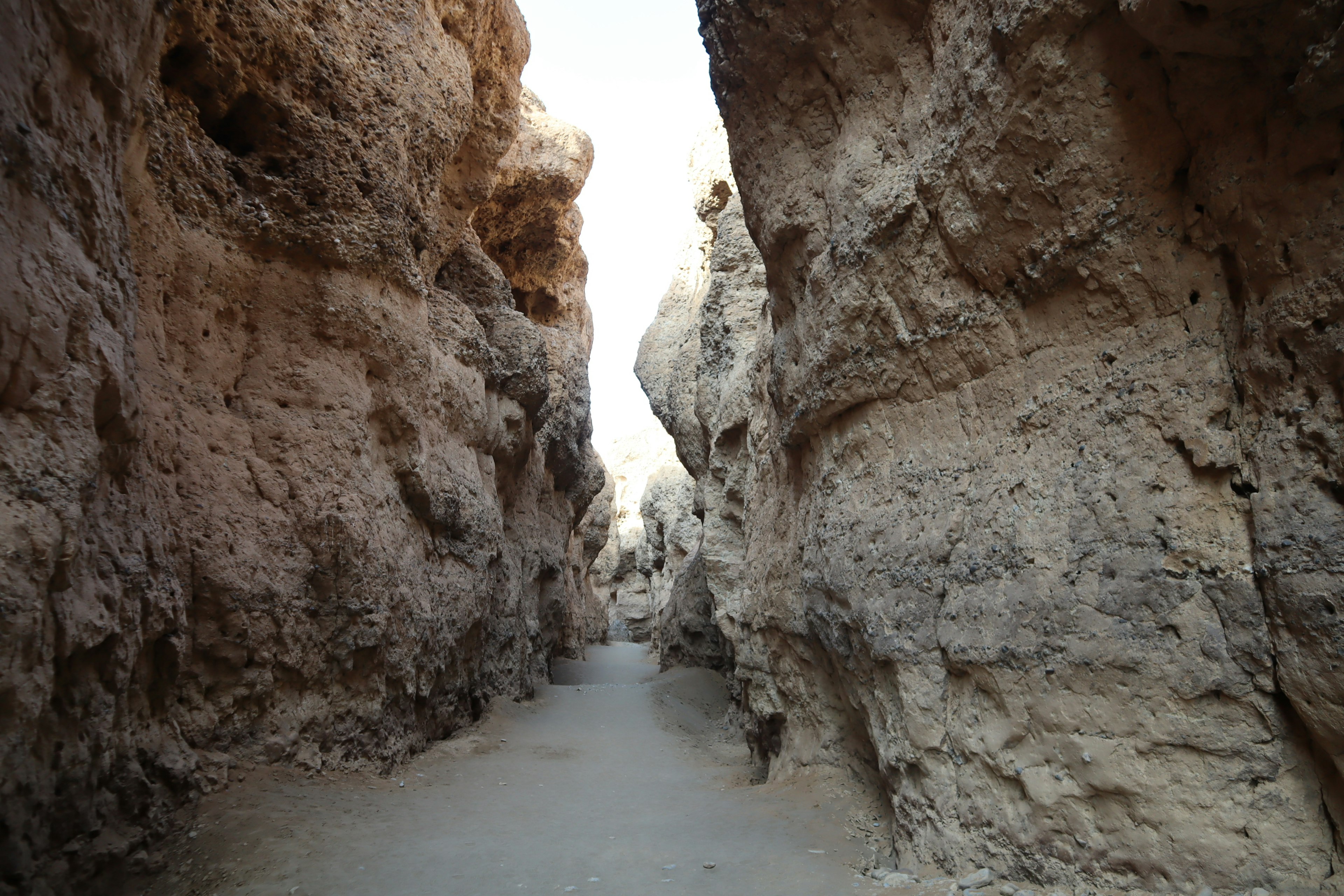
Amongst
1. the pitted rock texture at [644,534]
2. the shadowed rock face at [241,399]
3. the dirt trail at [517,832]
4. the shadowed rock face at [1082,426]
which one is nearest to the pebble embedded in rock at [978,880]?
the shadowed rock face at [1082,426]

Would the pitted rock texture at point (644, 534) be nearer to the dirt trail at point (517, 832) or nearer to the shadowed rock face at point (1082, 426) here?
the dirt trail at point (517, 832)

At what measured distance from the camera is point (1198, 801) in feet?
10.5

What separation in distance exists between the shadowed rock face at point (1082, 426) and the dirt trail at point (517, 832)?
0.78 meters

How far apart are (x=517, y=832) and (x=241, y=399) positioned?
4.55m

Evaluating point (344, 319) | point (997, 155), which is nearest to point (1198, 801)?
point (997, 155)

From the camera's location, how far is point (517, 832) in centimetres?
576

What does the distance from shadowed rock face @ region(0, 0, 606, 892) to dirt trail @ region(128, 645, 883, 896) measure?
0.41 metres

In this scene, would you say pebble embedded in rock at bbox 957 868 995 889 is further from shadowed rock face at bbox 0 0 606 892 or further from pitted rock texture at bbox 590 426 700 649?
pitted rock texture at bbox 590 426 700 649

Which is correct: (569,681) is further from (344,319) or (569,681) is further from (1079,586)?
(1079,586)

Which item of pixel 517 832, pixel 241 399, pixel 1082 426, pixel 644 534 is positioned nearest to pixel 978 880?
pixel 1082 426

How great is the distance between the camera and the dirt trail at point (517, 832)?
14.8 feet

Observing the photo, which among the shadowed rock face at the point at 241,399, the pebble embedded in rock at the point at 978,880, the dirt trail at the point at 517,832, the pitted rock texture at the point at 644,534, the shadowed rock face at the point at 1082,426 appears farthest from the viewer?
the pitted rock texture at the point at 644,534

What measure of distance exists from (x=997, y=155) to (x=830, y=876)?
183 inches

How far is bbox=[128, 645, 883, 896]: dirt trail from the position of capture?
4.51 m
